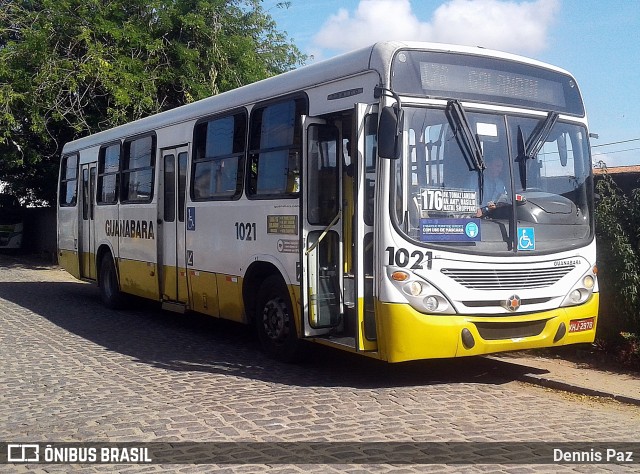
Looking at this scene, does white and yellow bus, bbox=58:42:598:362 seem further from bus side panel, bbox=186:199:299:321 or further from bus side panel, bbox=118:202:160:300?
bus side panel, bbox=118:202:160:300

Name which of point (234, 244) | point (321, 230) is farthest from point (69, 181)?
point (321, 230)

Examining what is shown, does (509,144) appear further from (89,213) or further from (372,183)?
Result: (89,213)

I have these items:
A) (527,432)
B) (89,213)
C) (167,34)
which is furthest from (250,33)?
(527,432)

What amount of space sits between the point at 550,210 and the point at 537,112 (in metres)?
1.07

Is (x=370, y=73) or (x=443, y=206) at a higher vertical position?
(x=370, y=73)

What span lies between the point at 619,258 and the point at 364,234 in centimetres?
354

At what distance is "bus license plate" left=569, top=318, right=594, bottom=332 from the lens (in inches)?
318

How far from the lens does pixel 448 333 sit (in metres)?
7.34

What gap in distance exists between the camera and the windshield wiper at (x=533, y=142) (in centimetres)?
782

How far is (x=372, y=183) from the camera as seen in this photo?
7484 millimetres

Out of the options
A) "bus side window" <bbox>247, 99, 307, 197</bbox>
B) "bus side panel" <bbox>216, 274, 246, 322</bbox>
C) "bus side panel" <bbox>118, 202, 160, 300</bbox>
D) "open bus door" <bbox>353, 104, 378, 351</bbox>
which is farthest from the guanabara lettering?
"open bus door" <bbox>353, 104, 378, 351</bbox>

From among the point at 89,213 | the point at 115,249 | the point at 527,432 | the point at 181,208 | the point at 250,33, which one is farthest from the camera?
the point at 250,33

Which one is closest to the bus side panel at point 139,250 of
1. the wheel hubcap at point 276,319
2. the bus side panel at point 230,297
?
the bus side panel at point 230,297

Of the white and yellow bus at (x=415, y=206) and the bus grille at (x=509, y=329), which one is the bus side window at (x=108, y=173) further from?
the bus grille at (x=509, y=329)
